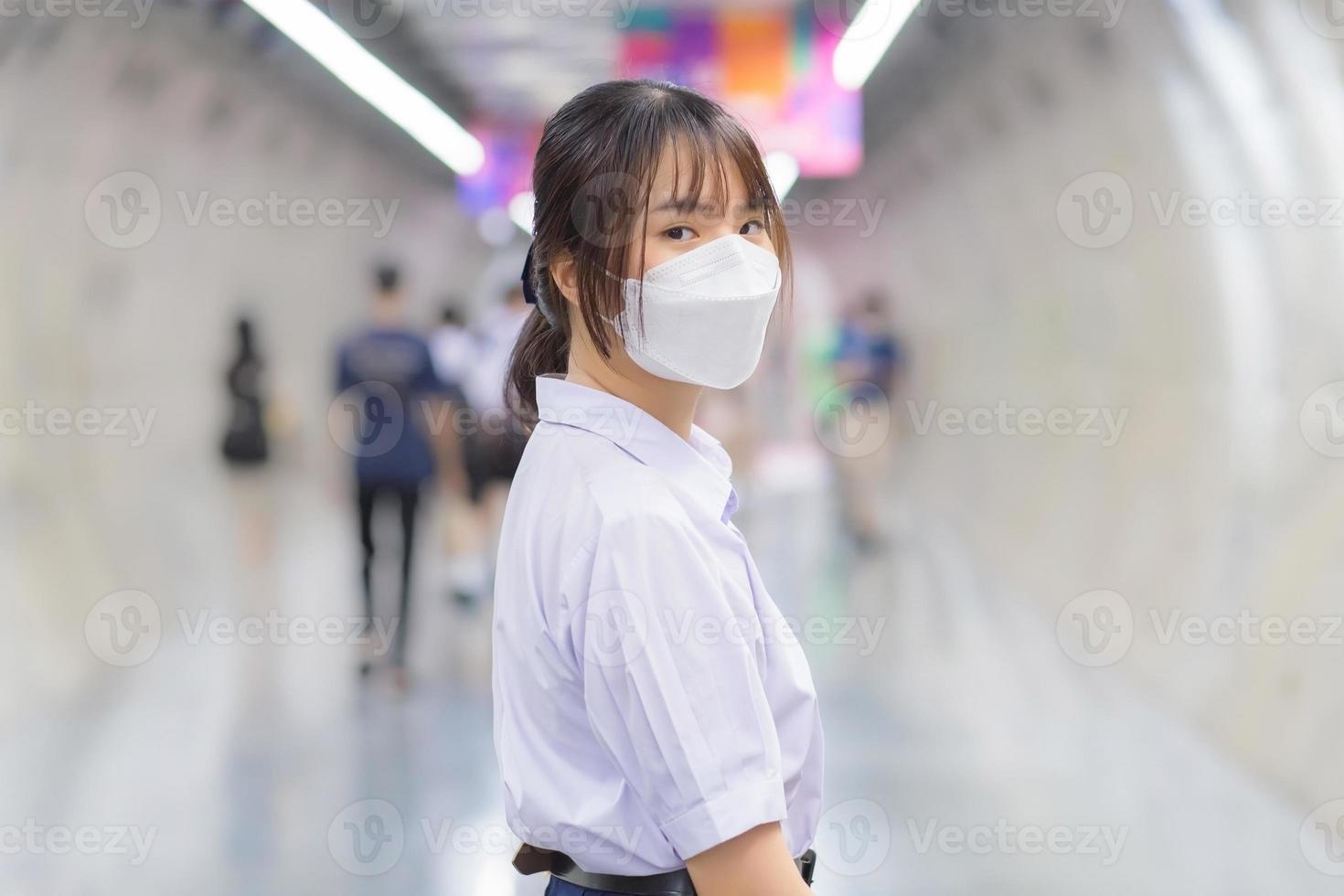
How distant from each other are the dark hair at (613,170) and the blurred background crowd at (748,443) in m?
0.90

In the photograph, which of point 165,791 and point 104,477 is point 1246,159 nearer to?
point 165,791

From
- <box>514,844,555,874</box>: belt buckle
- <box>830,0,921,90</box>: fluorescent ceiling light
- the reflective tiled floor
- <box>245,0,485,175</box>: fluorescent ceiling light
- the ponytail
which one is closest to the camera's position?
<box>514,844,555,874</box>: belt buckle

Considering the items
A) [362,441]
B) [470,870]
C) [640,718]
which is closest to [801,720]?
[640,718]

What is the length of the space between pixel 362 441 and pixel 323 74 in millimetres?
3755

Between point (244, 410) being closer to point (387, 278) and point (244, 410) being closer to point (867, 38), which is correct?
point (387, 278)

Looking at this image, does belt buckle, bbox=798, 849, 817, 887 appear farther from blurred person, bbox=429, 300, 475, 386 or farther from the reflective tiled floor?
blurred person, bbox=429, 300, 475, 386

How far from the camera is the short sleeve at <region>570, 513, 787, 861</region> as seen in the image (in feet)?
2.98

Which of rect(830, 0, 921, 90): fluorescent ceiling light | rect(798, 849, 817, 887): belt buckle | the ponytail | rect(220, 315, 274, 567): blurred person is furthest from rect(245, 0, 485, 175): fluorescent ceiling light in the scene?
rect(798, 849, 817, 887): belt buckle

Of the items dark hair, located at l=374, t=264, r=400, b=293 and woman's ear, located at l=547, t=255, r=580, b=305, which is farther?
dark hair, located at l=374, t=264, r=400, b=293

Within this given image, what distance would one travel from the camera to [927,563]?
27.6ft

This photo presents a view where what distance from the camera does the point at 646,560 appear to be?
914mm

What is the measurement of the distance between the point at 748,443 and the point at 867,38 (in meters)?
3.94

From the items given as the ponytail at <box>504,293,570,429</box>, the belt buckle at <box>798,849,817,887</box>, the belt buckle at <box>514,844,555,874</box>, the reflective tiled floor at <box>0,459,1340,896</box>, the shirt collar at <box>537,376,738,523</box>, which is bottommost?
the reflective tiled floor at <box>0,459,1340,896</box>

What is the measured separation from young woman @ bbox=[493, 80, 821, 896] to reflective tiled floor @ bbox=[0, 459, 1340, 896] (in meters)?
2.25
